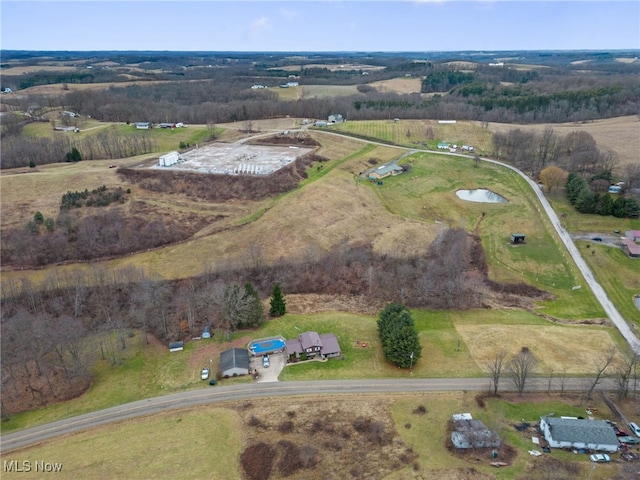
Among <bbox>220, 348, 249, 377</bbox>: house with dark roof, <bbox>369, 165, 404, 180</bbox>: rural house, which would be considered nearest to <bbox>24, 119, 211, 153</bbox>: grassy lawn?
<bbox>369, 165, 404, 180</bbox>: rural house

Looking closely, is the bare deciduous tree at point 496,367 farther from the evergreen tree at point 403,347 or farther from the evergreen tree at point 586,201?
the evergreen tree at point 586,201

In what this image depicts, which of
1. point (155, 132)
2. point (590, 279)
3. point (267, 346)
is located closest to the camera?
point (267, 346)

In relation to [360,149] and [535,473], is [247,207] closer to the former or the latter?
[360,149]

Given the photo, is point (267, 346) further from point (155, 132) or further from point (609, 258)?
point (155, 132)

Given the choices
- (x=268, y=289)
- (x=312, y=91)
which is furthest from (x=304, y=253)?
(x=312, y=91)

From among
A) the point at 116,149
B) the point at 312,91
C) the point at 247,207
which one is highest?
the point at 312,91

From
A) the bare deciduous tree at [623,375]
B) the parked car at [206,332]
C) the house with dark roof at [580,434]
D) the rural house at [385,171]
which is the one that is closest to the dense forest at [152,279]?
the parked car at [206,332]

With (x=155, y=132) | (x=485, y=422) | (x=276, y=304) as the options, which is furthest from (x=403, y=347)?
(x=155, y=132)

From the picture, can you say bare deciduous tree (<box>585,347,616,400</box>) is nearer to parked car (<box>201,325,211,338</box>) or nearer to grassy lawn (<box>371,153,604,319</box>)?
grassy lawn (<box>371,153,604,319</box>)
